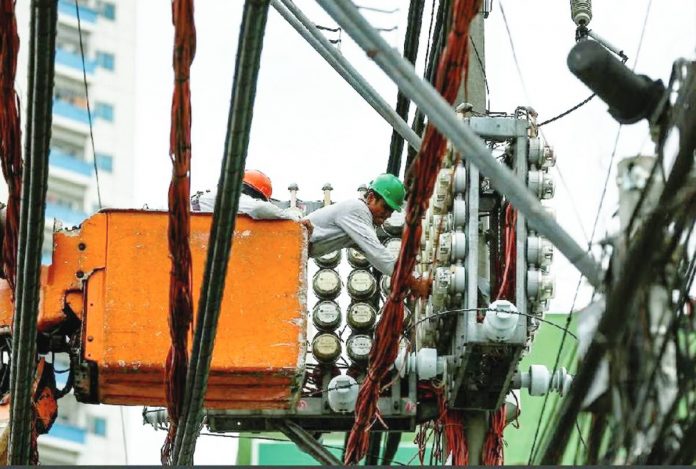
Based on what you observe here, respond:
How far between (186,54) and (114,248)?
9.26 ft

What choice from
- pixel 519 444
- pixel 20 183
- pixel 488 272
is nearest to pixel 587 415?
pixel 20 183

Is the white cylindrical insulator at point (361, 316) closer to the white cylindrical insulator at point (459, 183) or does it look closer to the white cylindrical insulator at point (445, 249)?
the white cylindrical insulator at point (445, 249)

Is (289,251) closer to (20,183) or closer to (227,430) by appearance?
(20,183)

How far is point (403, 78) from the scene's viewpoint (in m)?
11.6

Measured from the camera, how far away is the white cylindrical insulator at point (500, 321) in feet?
51.5

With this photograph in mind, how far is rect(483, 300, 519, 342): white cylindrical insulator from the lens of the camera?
15711mm

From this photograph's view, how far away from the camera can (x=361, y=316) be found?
58.1 feet

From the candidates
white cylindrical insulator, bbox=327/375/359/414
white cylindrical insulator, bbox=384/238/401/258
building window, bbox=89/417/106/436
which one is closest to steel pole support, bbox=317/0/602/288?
white cylindrical insulator, bbox=327/375/359/414

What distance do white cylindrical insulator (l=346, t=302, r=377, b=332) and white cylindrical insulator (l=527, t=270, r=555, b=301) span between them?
196 centimetres

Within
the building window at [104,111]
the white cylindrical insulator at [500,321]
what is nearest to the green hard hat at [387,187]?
the white cylindrical insulator at [500,321]

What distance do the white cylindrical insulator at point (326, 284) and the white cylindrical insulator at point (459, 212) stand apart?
2160 millimetres

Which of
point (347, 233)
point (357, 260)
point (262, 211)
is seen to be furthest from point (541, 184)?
point (357, 260)

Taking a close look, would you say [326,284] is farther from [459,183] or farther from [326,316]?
[459,183]

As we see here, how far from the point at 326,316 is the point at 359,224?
4.29ft
